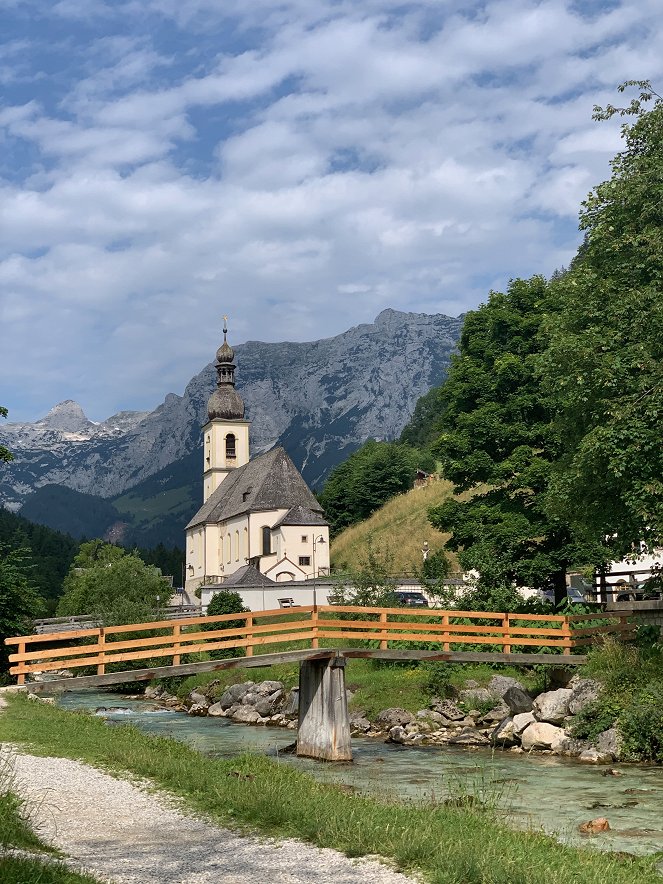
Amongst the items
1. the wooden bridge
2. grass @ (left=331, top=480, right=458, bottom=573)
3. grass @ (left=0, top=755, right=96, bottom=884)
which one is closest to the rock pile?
the wooden bridge

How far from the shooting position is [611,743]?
2294cm

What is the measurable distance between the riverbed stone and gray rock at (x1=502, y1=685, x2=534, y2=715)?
120 inches

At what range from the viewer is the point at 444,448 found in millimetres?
38812

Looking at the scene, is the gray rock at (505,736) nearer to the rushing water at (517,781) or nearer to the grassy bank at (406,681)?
the rushing water at (517,781)

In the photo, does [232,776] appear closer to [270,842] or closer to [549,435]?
[270,842]

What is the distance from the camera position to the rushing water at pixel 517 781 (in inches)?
587

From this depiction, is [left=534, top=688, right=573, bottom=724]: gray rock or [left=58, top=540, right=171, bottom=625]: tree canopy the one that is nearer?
[left=534, top=688, right=573, bottom=724]: gray rock

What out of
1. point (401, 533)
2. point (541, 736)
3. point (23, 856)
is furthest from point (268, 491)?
point (23, 856)

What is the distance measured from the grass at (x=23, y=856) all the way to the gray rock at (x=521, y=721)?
1646 cm

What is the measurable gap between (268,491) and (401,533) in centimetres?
1402

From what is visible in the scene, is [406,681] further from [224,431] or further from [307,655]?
[224,431]

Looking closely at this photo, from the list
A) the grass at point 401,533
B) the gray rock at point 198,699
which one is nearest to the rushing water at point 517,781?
the gray rock at point 198,699

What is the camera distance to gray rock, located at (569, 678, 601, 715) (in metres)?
25.1

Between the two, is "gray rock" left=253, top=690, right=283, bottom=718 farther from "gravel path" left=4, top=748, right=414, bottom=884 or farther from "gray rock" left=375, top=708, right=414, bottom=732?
"gravel path" left=4, top=748, right=414, bottom=884
